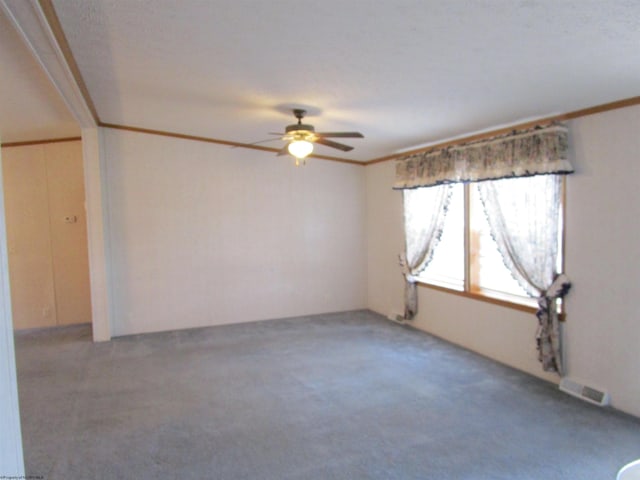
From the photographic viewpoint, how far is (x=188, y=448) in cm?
264

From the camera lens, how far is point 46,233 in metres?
5.64

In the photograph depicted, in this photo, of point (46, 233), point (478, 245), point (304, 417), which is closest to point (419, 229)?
point (478, 245)

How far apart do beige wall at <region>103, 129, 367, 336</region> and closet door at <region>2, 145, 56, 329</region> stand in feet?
4.18

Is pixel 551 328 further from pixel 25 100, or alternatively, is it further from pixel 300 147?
pixel 25 100

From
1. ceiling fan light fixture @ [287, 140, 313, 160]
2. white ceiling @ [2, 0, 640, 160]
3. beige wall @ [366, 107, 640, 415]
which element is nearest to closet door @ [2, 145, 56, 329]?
white ceiling @ [2, 0, 640, 160]

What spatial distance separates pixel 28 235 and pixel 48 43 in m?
3.98

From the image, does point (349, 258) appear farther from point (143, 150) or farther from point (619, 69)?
point (619, 69)

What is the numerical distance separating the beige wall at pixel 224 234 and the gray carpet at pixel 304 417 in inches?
37.8

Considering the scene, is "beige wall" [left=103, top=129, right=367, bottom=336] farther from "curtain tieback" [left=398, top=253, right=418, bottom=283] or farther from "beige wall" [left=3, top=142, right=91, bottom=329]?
"curtain tieback" [left=398, top=253, right=418, bottom=283]

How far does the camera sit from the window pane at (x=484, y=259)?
166 inches

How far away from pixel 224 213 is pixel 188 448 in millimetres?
3497

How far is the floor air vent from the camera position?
3139 millimetres

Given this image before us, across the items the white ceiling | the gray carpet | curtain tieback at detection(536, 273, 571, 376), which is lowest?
the gray carpet

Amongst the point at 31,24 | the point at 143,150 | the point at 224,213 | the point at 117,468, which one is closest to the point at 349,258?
the point at 224,213
